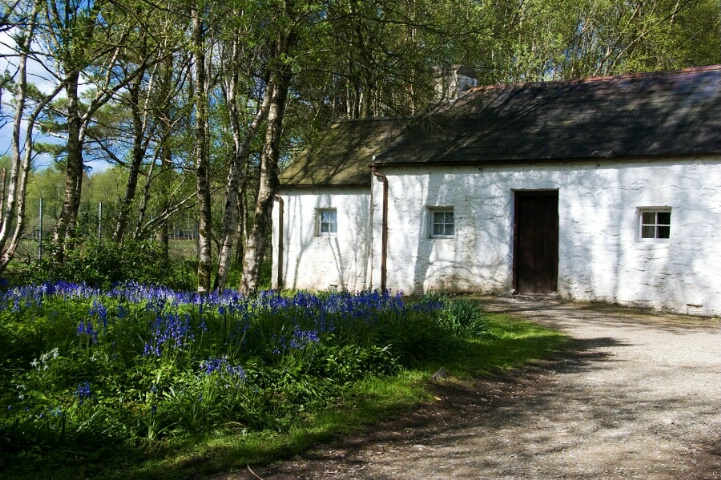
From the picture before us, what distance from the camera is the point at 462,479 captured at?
418 centimetres

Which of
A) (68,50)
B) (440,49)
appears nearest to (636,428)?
(440,49)

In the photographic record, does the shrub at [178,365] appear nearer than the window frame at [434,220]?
Yes

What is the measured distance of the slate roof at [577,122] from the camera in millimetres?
14250

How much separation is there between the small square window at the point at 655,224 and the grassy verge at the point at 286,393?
19.7 ft

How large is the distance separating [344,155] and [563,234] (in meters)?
7.85

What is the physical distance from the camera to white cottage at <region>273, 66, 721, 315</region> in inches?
544

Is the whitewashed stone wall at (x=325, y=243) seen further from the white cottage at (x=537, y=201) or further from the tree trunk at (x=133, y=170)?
the tree trunk at (x=133, y=170)

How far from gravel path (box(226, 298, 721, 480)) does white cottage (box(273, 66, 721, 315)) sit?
582 cm

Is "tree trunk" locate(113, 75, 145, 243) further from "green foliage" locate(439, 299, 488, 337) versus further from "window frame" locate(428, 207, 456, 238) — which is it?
→ "green foliage" locate(439, 299, 488, 337)

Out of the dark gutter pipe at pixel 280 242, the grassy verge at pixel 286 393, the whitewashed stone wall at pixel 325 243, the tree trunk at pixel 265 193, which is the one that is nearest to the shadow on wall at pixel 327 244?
the whitewashed stone wall at pixel 325 243

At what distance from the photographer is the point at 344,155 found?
20484mm

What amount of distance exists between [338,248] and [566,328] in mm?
9348

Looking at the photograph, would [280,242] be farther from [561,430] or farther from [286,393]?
[561,430]

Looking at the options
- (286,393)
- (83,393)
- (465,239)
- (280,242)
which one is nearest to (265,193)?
(465,239)
